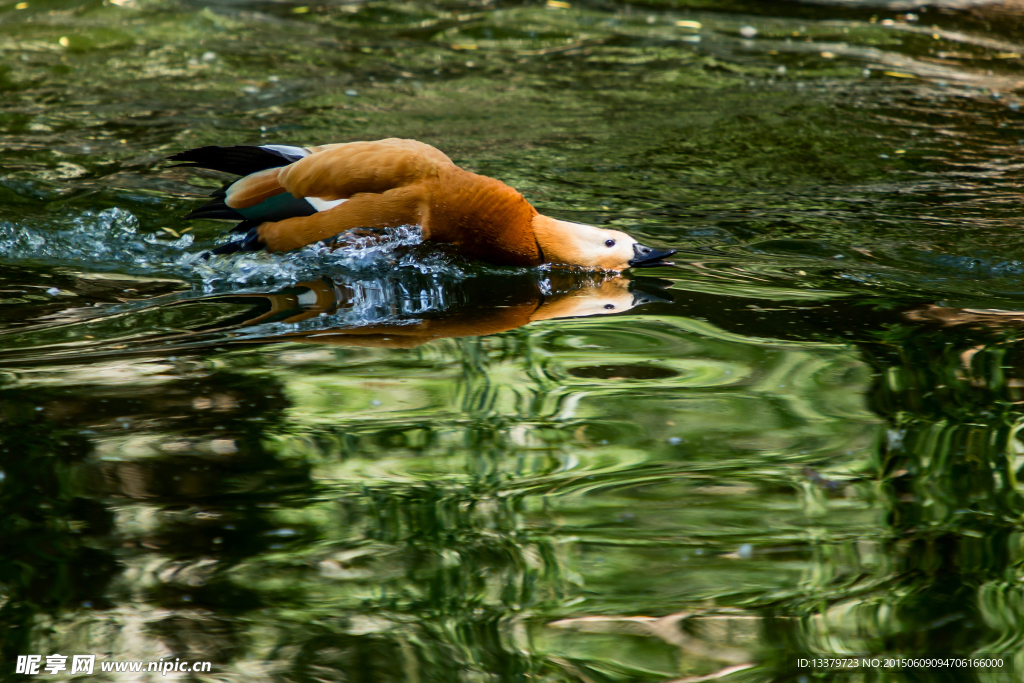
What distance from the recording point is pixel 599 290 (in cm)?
336

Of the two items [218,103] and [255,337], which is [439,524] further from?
[218,103]

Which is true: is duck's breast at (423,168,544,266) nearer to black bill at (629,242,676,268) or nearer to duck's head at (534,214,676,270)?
duck's head at (534,214,676,270)

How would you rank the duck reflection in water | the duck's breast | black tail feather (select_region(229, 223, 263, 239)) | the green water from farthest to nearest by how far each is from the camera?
black tail feather (select_region(229, 223, 263, 239))
the duck's breast
the duck reflection in water
the green water

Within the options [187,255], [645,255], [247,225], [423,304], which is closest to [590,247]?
[645,255]

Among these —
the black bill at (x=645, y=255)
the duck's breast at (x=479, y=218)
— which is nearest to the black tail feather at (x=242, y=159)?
the duck's breast at (x=479, y=218)

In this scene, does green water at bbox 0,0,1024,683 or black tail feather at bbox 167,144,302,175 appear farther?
black tail feather at bbox 167,144,302,175

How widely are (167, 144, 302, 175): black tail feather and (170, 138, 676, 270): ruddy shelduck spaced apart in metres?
0.01

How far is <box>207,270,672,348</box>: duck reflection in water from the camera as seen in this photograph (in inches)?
115

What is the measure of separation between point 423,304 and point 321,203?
0.55m

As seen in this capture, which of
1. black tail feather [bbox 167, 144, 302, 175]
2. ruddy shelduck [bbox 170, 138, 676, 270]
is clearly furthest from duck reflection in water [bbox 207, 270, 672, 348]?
black tail feather [bbox 167, 144, 302, 175]

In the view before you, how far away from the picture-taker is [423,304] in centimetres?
323

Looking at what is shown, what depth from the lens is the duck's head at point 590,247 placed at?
3.27 metres

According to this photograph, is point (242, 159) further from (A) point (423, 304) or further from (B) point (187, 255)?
(A) point (423, 304)

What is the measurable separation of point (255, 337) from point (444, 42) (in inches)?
222
